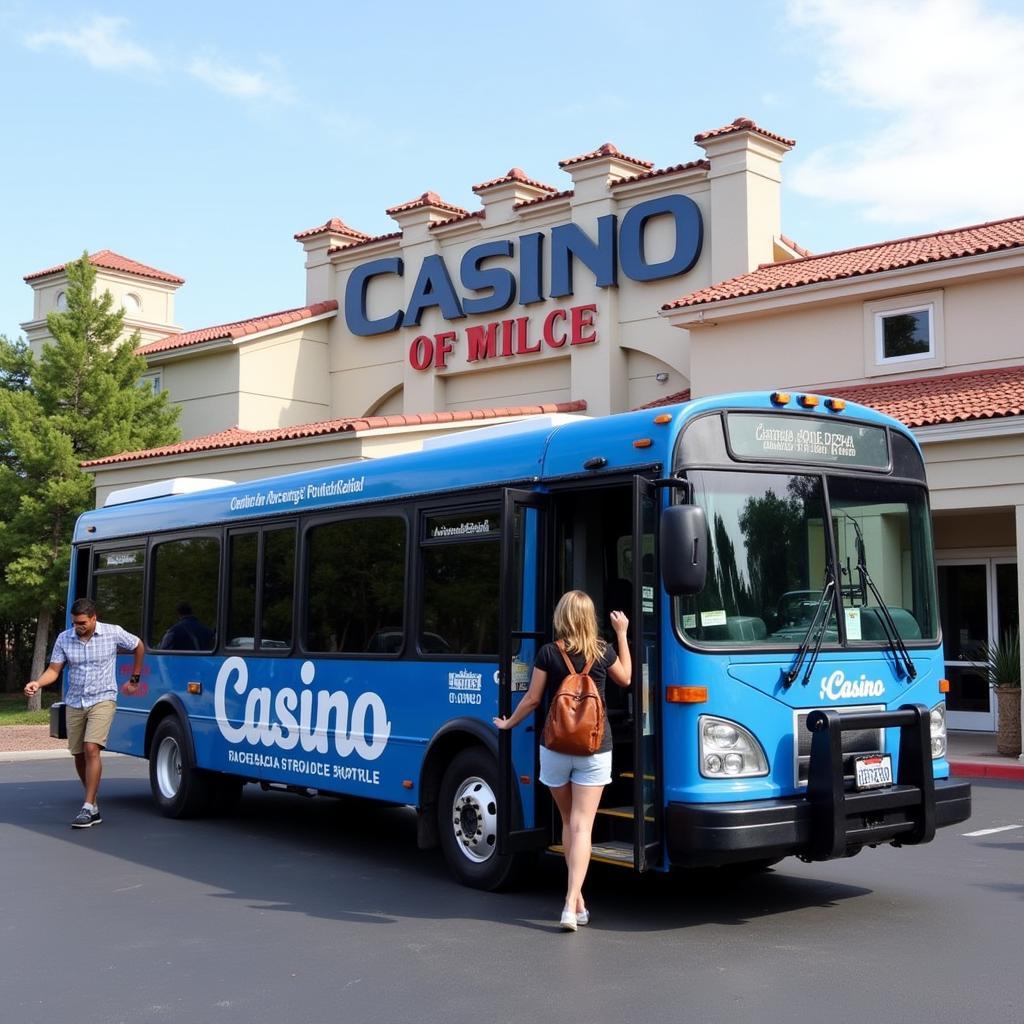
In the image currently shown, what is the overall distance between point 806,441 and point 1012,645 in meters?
11.1

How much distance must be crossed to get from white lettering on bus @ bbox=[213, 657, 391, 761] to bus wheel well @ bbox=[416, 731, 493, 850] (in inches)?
21.3

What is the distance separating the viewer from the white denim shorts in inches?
290

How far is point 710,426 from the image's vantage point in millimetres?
7637

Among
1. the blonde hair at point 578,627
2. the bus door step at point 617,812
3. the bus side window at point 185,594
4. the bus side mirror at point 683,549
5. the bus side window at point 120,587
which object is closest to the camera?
the bus side mirror at point 683,549

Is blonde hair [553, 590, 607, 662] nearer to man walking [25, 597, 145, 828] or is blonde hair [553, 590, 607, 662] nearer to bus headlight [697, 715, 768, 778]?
bus headlight [697, 715, 768, 778]

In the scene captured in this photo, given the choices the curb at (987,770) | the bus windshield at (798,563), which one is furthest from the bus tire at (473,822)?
the curb at (987,770)

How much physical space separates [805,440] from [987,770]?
9701 mm

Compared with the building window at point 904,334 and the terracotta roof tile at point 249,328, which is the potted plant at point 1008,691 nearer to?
the building window at point 904,334

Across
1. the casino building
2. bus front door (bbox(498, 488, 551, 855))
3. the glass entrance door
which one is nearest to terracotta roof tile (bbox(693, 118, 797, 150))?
the casino building

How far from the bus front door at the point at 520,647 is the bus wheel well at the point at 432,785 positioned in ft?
2.57

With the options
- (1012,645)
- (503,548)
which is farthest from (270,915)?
(1012,645)

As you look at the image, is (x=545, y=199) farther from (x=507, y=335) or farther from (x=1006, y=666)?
(x=1006, y=666)

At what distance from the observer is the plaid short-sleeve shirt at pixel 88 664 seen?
1139 centimetres

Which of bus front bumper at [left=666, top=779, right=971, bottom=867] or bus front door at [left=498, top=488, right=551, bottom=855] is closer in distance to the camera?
bus front bumper at [left=666, top=779, right=971, bottom=867]
